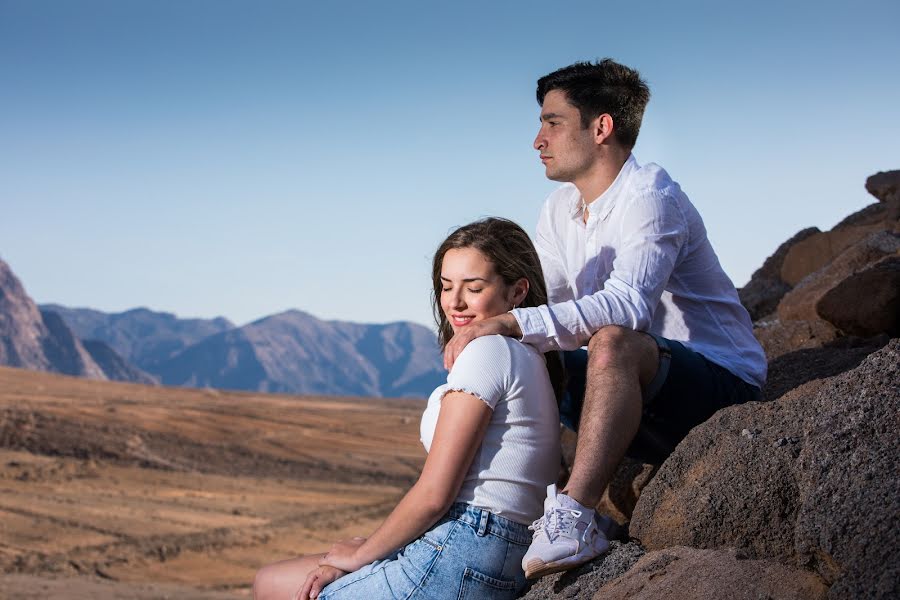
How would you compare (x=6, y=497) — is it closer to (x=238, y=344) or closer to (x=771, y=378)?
(x=771, y=378)

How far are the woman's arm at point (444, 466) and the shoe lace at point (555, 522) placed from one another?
0.24 m

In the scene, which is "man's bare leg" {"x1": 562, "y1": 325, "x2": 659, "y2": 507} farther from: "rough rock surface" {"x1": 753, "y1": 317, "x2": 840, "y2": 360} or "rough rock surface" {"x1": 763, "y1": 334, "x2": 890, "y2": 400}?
"rough rock surface" {"x1": 753, "y1": 317, "x2": 840, "y2": 360}

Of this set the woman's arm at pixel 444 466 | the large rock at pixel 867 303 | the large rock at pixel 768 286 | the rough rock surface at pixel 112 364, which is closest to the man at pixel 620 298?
the woman's arm at pixel 444 466

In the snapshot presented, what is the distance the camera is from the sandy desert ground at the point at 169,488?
1191cm

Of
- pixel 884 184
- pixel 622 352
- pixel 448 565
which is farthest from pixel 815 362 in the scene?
pixel 884 184

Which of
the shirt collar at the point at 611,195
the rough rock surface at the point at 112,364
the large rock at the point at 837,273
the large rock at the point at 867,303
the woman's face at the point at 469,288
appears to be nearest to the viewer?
the woman's face at the point at 469,288

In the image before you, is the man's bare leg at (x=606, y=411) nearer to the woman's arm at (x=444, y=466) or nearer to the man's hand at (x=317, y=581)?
the woman's arm at (x=444, y=466)

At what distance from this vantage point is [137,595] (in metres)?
9.89

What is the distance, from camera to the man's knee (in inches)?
121

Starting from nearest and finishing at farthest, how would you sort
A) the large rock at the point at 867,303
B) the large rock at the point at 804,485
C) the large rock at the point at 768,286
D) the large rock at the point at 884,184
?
the large rock at the point at 804,485 < the large rock at the point at 867,303 < the large rock at the point at 768,286 < the large rock at the point at 884,184

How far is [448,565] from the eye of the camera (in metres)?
2.80

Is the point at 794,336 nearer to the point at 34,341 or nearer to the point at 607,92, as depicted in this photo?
the point at 607,92

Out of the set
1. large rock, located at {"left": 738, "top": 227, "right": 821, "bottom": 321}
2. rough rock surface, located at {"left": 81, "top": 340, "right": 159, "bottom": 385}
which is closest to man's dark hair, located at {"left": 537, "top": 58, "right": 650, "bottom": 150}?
large rock, located at {"left": 738, "top": 227, "right": 821, "bottom": 321}

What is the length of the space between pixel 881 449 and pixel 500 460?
0.99 m
